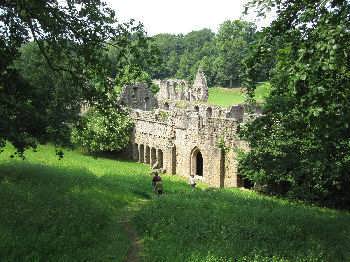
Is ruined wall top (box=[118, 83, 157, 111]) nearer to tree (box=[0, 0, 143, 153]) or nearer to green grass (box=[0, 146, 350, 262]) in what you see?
green grass (box=[0, 146, 350, 262])

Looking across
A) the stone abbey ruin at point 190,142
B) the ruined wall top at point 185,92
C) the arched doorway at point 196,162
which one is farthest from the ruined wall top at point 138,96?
the ruined wall top at point 185,92

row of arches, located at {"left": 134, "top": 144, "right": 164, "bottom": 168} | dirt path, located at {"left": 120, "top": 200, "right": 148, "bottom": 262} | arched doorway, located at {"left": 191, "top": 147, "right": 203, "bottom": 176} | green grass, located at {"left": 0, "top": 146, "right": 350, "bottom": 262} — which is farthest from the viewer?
row of arches, located at {"left": 134, "top": 144, "right": 164, "bottom": 168}

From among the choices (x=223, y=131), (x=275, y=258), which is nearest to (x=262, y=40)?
(x=275, y=258)

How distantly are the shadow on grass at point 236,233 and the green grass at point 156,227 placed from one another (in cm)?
3

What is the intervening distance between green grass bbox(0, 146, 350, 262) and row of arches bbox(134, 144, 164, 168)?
54.1 feet

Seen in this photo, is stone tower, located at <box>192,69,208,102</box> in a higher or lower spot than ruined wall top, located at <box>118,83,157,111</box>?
higher

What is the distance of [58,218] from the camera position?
14.1 meters

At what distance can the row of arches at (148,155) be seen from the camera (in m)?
38.3

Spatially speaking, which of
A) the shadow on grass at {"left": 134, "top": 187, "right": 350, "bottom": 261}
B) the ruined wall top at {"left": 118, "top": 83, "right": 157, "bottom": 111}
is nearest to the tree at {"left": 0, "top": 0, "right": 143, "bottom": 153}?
the shadow on grass at {"left": 134, "top": 187, "right": 350, "bottom": 261}

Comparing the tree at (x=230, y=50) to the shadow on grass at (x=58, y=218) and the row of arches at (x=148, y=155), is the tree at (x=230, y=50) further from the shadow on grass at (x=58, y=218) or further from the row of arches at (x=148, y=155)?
the shadow on grass at (x=58, y=218)

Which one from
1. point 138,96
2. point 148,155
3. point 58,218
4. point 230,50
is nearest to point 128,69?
point 58,218

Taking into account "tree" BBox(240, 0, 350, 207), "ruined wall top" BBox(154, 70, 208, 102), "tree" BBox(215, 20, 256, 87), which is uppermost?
"tree" BBox(215, 20, 256, 87)

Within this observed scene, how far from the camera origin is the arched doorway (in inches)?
1328

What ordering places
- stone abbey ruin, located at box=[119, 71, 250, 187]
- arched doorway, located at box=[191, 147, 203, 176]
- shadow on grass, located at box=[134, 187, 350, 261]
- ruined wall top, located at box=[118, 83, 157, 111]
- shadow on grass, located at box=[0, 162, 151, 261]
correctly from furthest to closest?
1. ruined wall top, located at box=[118, 83, 157, 111]
2. arched doorway, located at box=[191, 147, 203, 176]
3. stone abbey ruin, located at box=[119, 71, 250, 187]
4. shadow on grass, located at box=[134, 187, 350, 261]
5. shadow on grass, located at box=[0, 162, 151, 261]
